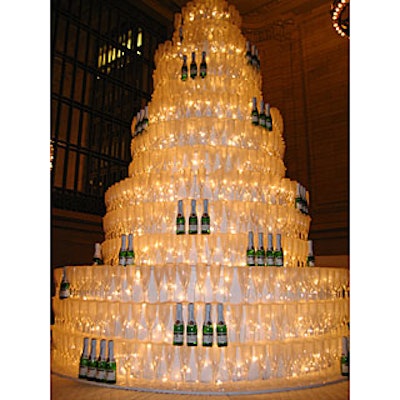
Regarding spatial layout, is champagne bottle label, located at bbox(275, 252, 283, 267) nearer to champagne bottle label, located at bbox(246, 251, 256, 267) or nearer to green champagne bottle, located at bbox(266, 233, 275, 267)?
green champagne bottle, located at bbox(266, 233, 275, 267)

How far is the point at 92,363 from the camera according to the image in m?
3.42

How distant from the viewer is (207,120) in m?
4.55

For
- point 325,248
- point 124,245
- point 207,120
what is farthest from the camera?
point 325,248

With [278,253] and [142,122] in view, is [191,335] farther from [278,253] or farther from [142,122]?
[142,122]

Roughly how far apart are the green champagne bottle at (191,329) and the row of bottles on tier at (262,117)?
93.4 inches

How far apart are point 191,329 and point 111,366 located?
0.74m

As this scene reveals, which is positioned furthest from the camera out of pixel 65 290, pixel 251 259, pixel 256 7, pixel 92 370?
pixel 256 7

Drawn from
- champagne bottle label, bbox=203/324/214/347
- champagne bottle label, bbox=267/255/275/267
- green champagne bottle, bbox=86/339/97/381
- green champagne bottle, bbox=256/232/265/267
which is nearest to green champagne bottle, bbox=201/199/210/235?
green champagne bottle, bbox=256/232/265/267

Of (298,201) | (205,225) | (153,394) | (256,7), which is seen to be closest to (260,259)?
(205,225)

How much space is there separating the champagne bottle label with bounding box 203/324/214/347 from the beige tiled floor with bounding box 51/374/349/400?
1.36ft

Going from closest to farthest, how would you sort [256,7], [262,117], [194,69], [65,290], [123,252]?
[65,290] → [123,252] → [262,117] → [194,69] → [256,7]
